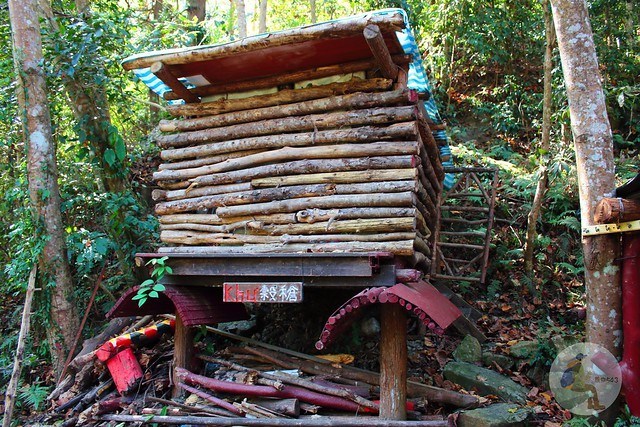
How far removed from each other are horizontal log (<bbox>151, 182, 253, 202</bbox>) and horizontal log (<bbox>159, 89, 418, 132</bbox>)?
0.94m

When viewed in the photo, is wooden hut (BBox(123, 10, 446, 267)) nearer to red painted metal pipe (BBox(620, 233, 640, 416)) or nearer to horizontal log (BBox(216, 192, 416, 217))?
horizontal log (BBox(216, 192, 416, 217))

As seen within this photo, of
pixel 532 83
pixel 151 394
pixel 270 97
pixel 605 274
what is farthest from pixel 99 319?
pixel 532 83

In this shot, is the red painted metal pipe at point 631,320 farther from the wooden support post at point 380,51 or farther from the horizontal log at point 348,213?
the wooden support post at point 380,51

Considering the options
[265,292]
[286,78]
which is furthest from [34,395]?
[286,78]

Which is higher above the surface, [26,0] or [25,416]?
[26,0]

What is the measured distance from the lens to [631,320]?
203 inches

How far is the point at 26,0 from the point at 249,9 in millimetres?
17394

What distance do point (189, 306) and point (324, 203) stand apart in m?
2.31

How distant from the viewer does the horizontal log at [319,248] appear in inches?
232

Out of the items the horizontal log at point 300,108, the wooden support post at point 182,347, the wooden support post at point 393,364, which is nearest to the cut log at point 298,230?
the wooden support post at point 393,364

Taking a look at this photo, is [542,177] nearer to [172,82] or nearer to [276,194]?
[276,194]

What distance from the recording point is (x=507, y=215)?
1159cm

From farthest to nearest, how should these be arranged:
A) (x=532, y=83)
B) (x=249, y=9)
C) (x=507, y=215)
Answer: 1. (x=249, y=9)
2. (x=532, y=83)
3. (x=507, y=215)

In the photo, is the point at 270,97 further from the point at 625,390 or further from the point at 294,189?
the point at 625,390
